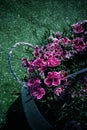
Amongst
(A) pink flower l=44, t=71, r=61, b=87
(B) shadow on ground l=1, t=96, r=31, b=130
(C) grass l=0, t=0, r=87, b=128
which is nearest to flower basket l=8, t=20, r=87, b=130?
(A) pink flower l=44, t=71, r=61, b=87

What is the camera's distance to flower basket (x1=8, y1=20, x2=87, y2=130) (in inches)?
85.3

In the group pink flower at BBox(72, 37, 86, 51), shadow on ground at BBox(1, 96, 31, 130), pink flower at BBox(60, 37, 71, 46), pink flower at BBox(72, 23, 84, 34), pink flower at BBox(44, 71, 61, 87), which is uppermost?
pink flower at BBox(72, 23, 84, 34)

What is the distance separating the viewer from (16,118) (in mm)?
3062

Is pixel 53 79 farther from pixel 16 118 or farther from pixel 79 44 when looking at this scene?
pixel 16 118

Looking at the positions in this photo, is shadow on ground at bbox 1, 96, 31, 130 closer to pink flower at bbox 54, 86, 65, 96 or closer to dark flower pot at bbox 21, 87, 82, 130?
dark flower pot at bbox 21, 87, 82, 130

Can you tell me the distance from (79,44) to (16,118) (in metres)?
1.30

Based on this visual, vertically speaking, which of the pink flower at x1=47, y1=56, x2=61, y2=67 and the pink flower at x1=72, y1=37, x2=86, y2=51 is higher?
the pink flower at x1=72, y1=37, x2=86, y2=51

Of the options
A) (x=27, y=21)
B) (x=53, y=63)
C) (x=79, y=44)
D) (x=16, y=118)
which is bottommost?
(x=16, y=118)

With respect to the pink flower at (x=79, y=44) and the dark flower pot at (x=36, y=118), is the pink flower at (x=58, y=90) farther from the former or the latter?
the pink flower at (x=79, y=44)

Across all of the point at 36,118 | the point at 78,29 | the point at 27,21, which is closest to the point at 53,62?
the point at 78,29

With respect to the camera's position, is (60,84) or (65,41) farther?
(65,41)

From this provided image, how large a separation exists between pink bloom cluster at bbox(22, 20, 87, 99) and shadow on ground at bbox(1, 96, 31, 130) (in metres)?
0.91

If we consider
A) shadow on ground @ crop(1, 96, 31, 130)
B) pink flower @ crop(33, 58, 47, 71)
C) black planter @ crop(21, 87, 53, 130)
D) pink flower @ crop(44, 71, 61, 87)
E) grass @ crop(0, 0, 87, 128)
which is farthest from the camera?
grass @ crop(0, 0, 87, 128)

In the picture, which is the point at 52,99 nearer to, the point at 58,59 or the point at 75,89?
the point at 75,89
